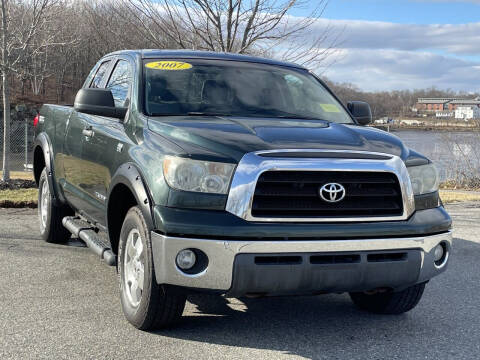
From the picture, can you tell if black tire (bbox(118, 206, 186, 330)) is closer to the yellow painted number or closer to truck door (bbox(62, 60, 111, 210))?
truck door (bbox(62, 60, 111, 210))

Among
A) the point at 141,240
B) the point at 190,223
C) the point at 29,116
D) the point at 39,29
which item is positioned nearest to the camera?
the point at 190,223

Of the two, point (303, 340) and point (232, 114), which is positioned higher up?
point (232, 114)

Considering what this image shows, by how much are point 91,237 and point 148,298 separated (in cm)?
163

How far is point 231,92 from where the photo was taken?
16.5 feet

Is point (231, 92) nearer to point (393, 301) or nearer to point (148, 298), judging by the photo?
point (148, 298)

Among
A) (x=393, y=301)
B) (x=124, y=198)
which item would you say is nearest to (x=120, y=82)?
(x=124, y=198)

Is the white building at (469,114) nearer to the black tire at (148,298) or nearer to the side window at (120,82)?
the side window at (120,82)

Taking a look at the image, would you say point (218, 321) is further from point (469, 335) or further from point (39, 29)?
point (39, 29)

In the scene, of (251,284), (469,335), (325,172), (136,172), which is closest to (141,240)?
(136,172)

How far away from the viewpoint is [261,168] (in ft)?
11.9

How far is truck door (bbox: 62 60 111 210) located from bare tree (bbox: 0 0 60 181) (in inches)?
316

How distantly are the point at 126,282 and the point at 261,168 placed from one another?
136 cm

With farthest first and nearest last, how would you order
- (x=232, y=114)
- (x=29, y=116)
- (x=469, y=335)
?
1. (x=29, y=116)
2. (x=232, y=114)
3. (x=469, y=335)

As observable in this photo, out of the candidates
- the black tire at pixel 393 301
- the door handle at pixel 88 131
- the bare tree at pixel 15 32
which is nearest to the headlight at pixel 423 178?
the black tire at pixel 393 301
